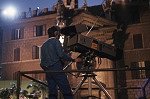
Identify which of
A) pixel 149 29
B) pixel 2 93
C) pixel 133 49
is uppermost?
pixel 149 29

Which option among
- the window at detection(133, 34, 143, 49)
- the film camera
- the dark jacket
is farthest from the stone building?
the dark jacket

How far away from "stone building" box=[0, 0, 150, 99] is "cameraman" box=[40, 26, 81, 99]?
1593 centimetres

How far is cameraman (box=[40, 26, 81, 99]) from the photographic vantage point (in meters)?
6.16

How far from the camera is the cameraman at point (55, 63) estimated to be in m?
6.16

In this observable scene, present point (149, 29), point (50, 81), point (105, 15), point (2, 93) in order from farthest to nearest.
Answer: point (105, 15) → point (149, 29) → point (2, 93) → point (50, 81)

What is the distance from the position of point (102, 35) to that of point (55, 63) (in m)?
23.6

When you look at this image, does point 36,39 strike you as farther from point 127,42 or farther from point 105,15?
point 127,42

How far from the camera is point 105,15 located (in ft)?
113

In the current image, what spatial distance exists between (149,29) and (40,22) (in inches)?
610

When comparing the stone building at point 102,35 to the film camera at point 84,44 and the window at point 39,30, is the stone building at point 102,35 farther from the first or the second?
the film camera at point 84,44

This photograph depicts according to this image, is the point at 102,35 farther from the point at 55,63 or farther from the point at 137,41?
the point at 55,63

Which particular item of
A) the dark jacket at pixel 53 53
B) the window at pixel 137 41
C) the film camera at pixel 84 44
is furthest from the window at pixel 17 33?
the dark jacket at pixel 53 53

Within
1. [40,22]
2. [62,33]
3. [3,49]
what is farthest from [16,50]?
[62,33]

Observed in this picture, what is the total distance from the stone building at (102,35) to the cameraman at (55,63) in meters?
15.9
